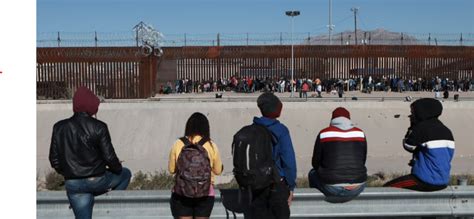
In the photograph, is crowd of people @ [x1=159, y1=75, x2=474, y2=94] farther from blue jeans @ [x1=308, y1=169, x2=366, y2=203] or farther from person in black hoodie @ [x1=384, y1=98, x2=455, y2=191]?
blue jeans @ [x1=308, y1=169, x2=366, y2=203]

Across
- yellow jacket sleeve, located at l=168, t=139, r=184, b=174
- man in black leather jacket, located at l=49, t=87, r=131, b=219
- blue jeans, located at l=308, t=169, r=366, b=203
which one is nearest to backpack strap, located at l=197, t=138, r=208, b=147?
yellow jacket sleeve, located at l=168, t=139, r=184, b=174

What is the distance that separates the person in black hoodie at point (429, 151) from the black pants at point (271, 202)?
1427mm

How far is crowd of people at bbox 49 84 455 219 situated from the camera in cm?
590

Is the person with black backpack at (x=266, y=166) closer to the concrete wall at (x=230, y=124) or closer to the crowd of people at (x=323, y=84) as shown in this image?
the concrete wall at (x=230, y=124)

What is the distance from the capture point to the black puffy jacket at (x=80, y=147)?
588cm

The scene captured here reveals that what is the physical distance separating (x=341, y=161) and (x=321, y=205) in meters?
0.50

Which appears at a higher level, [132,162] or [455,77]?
[455,77]

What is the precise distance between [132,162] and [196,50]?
23.9m

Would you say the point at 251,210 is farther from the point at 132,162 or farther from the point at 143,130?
the point at 143,130

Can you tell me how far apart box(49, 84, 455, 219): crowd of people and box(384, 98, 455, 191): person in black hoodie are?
2.14ft

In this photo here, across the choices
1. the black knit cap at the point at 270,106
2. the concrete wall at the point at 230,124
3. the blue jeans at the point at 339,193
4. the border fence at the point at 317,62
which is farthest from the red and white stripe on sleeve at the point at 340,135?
the border fence at the point at 317,62

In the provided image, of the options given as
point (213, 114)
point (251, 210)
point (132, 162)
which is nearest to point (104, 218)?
point (251, 210)

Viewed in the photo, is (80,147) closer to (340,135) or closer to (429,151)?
(340,135)

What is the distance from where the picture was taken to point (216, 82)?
4469 cm
